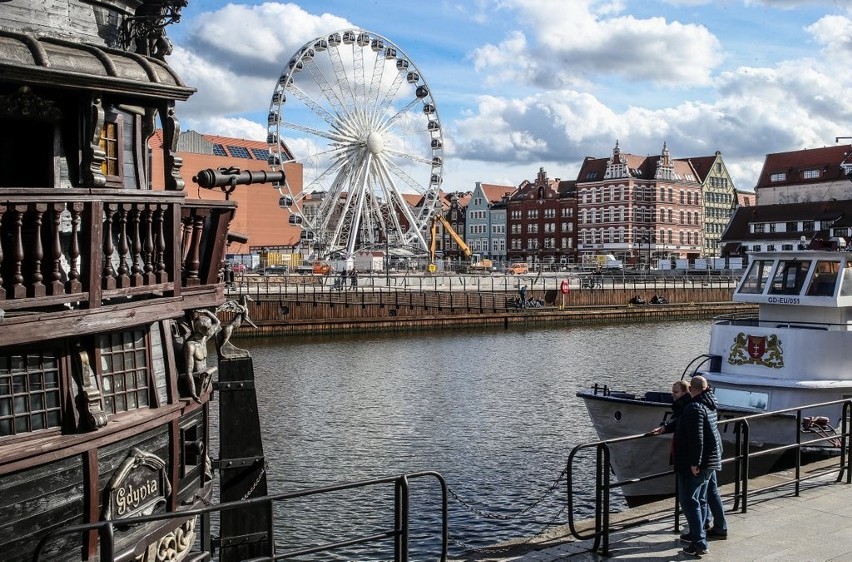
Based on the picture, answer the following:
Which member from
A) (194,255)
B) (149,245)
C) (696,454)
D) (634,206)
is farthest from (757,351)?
(634,206)

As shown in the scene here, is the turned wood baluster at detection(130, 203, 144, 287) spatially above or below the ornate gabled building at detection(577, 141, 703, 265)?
below

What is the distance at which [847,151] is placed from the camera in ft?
323

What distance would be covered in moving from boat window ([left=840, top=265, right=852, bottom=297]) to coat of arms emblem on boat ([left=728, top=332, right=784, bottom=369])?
160 cm

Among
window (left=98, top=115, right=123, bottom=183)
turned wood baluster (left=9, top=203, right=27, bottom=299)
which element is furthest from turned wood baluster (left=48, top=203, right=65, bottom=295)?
window (left=98, top=115, right=123, bottom=183)

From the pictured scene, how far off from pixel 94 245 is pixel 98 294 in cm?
39

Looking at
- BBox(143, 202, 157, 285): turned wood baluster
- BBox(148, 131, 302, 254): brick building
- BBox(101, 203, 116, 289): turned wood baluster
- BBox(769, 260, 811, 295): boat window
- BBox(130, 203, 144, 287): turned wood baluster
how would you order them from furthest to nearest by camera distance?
BBox(148, 131, 302, 254): brick building, BBox(769, 260, 811, 295): boat window, BBox(143, 202, 157, 285): turned wood baluster, BBox(130, 203, 144, 287): turned wood baluster, BBox(101, 203, 116, 289): turned wood baluster

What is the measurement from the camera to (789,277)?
18.8 m

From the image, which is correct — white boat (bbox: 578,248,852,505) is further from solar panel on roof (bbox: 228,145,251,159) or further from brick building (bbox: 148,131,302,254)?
solar panel on roof (bbox: 228,145,251,159)

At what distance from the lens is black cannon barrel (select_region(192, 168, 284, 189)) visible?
30.9 feet

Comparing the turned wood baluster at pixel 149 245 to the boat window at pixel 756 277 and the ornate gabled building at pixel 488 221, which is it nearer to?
the boat window at pixel 756 277

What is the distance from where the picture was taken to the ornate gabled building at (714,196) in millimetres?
126562

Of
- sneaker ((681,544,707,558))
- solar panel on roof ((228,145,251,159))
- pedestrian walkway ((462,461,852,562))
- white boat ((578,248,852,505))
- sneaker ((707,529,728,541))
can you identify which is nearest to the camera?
sneaker ((681,544,707,558))

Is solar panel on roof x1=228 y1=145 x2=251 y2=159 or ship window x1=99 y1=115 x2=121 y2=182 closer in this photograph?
ship window x1=99 y1=115 x2=121 y2=182

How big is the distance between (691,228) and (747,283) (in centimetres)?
10901
